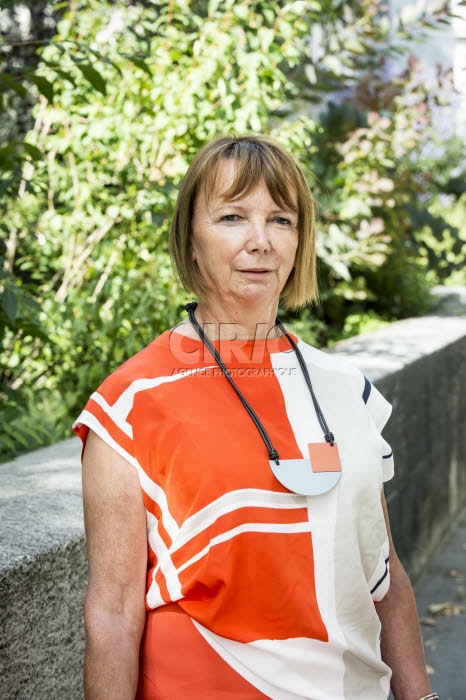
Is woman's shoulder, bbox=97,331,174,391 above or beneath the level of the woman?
above

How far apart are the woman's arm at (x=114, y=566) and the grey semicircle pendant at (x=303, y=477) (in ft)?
0.81

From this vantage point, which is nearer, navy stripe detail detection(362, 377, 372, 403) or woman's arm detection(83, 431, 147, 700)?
woman's arm detection(83, 431, 147, 700)

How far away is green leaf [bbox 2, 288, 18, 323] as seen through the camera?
2.68 m

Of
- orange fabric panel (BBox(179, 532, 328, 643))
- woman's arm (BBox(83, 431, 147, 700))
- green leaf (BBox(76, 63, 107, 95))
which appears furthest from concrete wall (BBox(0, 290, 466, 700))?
green leaf (BBox(76, 63, 107, 95))

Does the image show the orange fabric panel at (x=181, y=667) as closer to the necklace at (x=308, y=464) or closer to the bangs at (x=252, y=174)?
the necklace at (x=308, y=464)

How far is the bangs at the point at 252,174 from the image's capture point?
63.9 inches

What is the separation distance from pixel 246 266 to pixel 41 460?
51.0 inches

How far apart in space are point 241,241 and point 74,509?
32.4 inches

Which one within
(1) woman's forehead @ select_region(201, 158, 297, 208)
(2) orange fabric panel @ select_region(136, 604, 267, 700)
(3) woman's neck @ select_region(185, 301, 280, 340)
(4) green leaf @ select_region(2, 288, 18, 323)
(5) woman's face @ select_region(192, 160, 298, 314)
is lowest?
(2) orange fabric panel @ select_region(136, 604, 267, 700)

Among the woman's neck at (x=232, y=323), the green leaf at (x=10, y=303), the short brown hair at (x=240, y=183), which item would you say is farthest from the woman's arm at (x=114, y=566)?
the green leaf at (x=10, y=303)

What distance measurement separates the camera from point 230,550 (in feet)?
4.65

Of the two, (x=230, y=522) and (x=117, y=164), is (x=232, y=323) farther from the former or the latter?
(x=117, y=164)

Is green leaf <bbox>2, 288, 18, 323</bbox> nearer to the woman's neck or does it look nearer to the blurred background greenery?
the blurred background greenery

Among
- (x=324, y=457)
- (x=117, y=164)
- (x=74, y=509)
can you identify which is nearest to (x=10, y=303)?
(x=74, y=509)
